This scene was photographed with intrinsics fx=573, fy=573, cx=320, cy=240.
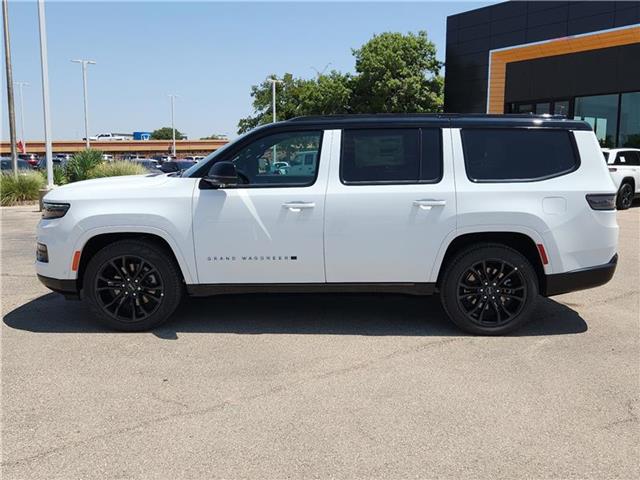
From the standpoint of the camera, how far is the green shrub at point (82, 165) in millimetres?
18969

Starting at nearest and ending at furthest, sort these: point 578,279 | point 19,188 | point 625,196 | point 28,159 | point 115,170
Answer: point 578,279
point 625,196
point 19,188
point 115,170
point 28,159

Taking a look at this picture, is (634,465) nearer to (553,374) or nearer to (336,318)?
(553,374)

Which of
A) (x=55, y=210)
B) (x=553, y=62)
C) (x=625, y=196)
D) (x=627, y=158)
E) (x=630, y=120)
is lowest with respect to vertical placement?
(x=625, y=196)

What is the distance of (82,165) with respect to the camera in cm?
1914

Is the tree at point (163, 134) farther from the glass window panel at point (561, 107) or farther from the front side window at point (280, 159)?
the front side window at point (280, 159)

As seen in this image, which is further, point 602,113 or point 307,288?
Result: point 602,113

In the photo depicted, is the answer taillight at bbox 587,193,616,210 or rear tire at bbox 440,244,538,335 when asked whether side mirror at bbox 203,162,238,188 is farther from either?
taillight at bbox 587,193,616,210

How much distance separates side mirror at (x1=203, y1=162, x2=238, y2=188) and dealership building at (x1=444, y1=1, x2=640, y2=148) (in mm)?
19856

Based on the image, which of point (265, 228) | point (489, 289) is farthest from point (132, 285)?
point (489, 289)

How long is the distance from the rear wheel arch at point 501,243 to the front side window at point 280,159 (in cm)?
139

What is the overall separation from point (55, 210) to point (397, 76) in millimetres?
35629

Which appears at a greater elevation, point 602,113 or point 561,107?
point 561,107

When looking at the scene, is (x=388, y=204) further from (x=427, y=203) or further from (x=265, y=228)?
(x=265, y=228)

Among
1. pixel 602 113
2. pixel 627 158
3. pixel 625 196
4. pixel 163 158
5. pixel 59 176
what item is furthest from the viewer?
pixel 163 158
